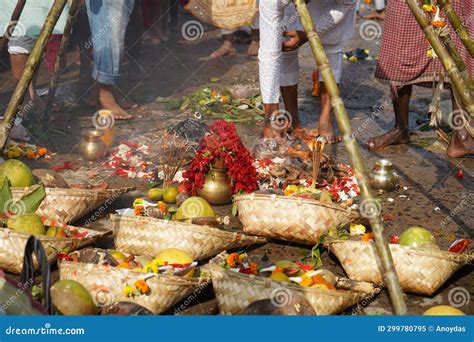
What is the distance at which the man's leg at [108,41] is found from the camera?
8047mm

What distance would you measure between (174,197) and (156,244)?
1144 mm

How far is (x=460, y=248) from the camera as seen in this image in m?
4.94

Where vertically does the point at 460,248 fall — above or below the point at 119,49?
below

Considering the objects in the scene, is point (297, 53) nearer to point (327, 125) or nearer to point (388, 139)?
point (327, 125)

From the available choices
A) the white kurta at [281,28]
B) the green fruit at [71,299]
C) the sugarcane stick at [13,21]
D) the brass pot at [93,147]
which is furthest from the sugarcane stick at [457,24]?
the sugarcane stick at [13,21]

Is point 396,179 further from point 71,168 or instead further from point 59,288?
point 59,288

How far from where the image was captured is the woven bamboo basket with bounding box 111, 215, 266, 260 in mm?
4895

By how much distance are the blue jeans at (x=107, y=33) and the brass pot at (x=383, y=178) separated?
3022 mm

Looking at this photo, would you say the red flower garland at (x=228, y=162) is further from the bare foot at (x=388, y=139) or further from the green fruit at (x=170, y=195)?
the bare foot at (x=388, y=139)

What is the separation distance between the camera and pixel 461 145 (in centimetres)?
726

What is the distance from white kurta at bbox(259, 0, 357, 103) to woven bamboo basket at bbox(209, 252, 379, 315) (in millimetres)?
3136

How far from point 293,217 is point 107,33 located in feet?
12.2

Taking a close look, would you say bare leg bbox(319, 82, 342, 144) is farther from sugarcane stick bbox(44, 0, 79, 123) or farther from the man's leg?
sugarcane stick bbox(44, 0, 79, 123)

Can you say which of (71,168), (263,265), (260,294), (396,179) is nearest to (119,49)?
(71,168)
